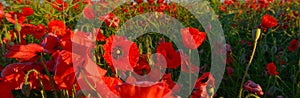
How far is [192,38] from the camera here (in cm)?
102

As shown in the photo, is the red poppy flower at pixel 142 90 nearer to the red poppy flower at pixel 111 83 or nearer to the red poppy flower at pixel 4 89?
the red poppy flower at pixel 111 83

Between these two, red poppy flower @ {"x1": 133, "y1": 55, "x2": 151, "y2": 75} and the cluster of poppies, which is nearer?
the cluster of poppies

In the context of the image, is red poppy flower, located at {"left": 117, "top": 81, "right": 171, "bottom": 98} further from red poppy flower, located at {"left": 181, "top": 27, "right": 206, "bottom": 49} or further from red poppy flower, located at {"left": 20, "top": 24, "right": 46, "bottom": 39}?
red poppy flower, located at {"left": 20, "top": 24, "right": 46, "bottom": 39}

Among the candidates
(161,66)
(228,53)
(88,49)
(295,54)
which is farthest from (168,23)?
(88,49)

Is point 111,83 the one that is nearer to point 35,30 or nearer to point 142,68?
point 142,68

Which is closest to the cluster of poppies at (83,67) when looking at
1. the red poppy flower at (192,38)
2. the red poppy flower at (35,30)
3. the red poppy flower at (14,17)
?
the red poppy flower at (192,38)

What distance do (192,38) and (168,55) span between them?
0.36 feet

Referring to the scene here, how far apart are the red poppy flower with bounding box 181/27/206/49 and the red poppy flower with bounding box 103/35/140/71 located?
Result: 0.19m

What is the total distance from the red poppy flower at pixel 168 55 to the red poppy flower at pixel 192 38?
0.28 ft

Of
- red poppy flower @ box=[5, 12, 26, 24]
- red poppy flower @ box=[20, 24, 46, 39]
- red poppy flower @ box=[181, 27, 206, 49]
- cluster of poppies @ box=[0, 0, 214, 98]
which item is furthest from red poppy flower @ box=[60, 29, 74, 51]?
red poppy flower @ box=[5, 12, 26, 24]

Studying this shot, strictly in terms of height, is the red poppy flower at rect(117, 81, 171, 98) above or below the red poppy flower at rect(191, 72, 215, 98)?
above

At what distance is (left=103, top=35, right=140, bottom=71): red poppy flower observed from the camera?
85cm

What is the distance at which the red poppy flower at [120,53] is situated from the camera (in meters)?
0.85

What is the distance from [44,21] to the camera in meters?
3.36
